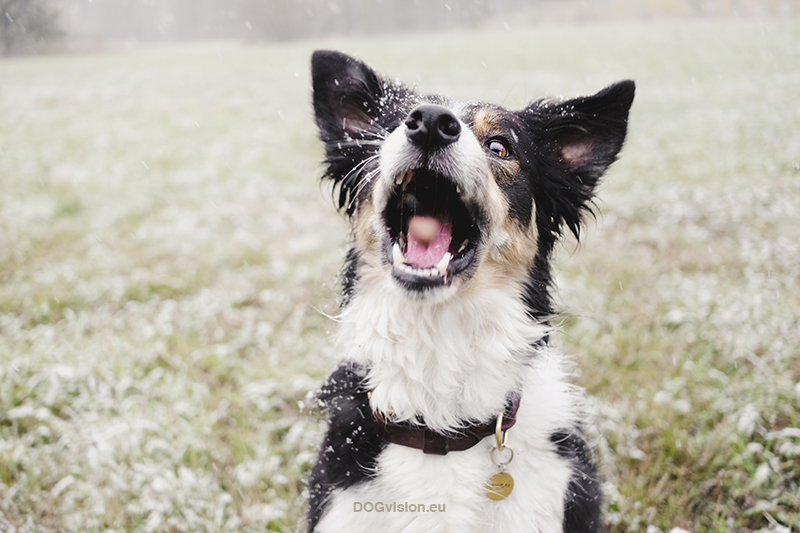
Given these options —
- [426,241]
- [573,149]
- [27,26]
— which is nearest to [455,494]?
[426,241]

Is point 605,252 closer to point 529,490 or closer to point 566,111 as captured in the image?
point 566,111

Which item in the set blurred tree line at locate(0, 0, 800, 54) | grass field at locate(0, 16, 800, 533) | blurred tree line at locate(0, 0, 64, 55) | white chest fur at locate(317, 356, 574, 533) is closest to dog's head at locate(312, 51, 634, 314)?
grass field at locate(0, 16, 800, 533)

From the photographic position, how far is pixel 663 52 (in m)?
25.7

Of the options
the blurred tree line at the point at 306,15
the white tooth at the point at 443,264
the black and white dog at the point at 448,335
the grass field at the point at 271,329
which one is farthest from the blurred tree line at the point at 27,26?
the white tooth at the point at 443,264

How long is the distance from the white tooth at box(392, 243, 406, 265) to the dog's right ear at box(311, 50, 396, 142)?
0.79m

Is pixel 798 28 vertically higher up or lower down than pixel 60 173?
higher up

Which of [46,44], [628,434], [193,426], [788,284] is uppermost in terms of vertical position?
[46,44]

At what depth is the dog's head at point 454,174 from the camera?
7.59 ft

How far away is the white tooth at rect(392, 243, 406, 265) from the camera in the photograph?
2.40 metres

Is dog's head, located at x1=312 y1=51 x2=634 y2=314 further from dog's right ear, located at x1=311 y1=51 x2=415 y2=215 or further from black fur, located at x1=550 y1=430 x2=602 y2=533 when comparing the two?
black fur, located at x1=550 y1=430 x2=602 y2=533

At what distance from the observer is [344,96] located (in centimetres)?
288

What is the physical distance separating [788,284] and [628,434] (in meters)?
3.20

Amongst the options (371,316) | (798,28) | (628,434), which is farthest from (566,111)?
(798,28)

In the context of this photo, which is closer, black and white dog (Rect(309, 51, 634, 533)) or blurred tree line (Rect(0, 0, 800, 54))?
black and white dog (Rect(309, 51, 634, 533))
